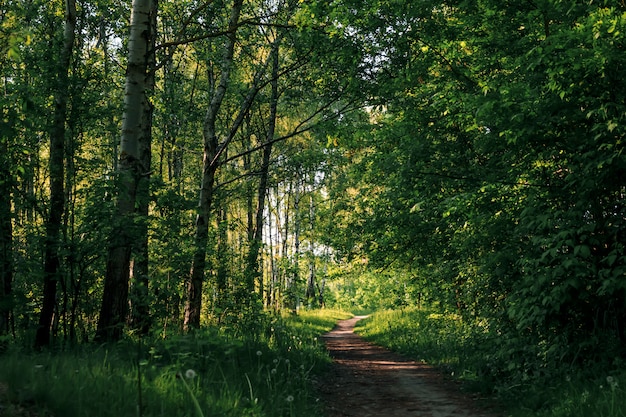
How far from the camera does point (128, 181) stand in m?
6.56

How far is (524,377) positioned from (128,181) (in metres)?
6.33

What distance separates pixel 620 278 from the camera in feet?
18.8

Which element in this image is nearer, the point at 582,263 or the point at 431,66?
Answer: the point at 582,263

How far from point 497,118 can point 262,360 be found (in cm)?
541

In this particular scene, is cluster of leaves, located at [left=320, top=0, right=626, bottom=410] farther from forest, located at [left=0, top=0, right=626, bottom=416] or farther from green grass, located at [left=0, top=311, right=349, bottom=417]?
green grass, located at [left=0, top=311, right=349, bottom=417]

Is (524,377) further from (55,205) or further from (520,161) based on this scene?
(55,205)

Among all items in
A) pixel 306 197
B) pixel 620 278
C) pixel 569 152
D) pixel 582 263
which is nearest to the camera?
pixel 620 278

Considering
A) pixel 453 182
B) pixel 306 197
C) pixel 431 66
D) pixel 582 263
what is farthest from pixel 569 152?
pixel 306 197

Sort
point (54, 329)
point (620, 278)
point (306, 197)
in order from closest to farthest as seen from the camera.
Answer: point (620, 278), point (54, 329), point (306, 197)

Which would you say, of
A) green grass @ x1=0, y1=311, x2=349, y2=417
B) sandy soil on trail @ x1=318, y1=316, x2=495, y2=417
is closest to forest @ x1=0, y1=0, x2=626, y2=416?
green grass @ x1=0, y1=311, x2=349, y2=417

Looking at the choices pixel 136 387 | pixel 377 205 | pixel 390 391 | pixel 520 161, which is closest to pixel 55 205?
pixel 136 387

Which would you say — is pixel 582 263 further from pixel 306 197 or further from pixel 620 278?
pixel 306 197

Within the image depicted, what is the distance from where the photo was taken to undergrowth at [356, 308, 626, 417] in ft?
18.2

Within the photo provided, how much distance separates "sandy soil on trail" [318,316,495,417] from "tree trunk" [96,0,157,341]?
342 cm
